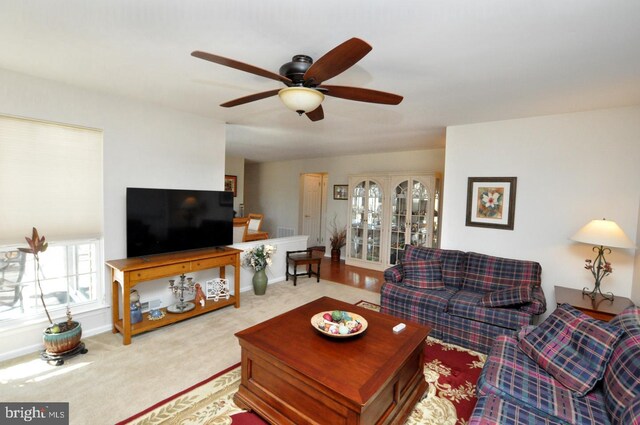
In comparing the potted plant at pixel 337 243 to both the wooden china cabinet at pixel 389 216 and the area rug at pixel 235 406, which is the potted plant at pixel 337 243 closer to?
the wooden china cabinet at pixel 389 216

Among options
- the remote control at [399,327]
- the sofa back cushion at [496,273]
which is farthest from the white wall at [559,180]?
the remote control at [399,327]

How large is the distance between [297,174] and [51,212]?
530cm

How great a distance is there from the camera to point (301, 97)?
1689mm

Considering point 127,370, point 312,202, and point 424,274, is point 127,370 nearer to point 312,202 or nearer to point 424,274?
point 424,274

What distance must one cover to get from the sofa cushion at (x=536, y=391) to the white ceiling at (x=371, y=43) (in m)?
2.02

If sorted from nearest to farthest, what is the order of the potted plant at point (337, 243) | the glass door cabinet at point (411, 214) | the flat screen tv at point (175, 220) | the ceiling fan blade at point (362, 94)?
the ceiling fan blade at point (362, 94)
the flat screen tv at point (175, 220)
the glass door cabinet at point (411, 214)
the potted plant at point (337, 243)

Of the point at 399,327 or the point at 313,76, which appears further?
the point at 399,327

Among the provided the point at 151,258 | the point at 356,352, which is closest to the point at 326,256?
the point at 151,258

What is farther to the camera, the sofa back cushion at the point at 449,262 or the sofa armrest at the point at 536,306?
the sofa back cushion at the point at 449,262

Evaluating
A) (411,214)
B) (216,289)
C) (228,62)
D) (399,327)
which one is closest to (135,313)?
(216,289)

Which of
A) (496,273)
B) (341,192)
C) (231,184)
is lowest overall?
(496,273)

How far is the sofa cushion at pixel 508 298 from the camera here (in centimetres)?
260

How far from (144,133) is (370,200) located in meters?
4.11

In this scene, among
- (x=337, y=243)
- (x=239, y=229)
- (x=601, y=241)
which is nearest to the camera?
(x=601, y=241)
